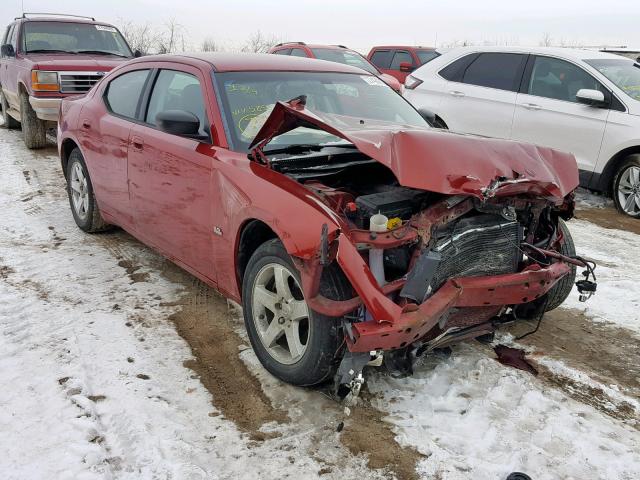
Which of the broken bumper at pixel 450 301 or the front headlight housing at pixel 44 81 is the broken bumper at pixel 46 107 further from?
the broken bumper at pixel 450 301

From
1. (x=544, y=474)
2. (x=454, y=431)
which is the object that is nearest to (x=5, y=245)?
(x=454, y=431)

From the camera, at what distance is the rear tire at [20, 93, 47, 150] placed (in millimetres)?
9625

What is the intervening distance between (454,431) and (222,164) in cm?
196

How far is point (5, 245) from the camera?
5387 millimetres

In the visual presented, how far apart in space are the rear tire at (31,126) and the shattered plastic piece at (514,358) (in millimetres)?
8633

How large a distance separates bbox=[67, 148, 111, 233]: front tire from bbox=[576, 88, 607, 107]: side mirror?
17.9ft

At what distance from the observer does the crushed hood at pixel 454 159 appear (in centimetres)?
284

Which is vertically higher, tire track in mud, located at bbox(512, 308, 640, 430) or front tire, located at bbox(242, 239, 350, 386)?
front tire, located at bbox(242, 239, 350, 386)

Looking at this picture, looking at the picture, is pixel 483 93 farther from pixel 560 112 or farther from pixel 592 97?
pixel 592 97

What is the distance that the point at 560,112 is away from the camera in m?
7.32

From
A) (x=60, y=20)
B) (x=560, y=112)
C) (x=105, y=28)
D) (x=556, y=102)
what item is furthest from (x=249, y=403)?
(x=60, y=20)

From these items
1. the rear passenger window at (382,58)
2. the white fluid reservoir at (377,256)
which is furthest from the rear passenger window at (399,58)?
the white fluid reservoir at (377,256)

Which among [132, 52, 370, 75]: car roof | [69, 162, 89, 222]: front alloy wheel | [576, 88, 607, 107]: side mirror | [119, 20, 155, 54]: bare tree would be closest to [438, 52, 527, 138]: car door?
[576, 88, 607, 107]: side mirror

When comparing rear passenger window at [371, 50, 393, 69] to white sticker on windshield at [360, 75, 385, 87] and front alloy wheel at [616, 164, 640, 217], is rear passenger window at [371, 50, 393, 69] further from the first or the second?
white sticker on windshield at [360, 75, 385, 87]
